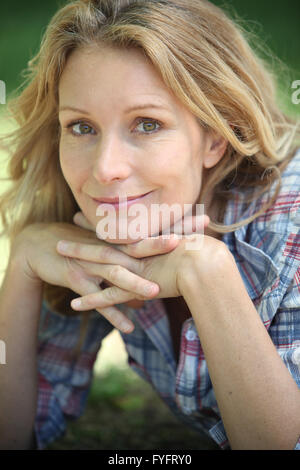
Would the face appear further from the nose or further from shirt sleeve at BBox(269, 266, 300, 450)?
shirt sleeve at BBox(269, 266, 300, 450)

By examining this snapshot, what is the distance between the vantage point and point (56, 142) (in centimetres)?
244

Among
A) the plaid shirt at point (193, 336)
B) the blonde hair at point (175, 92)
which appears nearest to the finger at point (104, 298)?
the plaid shirt at point (193, 336)

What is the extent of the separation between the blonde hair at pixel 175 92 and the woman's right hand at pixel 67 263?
23 centimetres

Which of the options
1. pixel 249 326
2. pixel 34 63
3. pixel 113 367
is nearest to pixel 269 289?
pixel 249 326

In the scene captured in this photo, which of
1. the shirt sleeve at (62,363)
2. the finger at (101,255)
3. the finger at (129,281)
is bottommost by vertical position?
the shirt sleeve at (62,363)

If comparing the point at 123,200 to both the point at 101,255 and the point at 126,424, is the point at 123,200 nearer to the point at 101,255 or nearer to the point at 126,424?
the point at 101,255

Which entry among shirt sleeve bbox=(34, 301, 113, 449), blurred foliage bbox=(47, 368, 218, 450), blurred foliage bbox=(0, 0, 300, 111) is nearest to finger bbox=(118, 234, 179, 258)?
shirt sleeve bbox=(34, 301, 113, 449)

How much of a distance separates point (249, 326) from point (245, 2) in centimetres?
493

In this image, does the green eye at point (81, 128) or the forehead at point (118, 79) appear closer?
the forehead at point (118, 79)

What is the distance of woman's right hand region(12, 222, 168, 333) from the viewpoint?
6.56 ft

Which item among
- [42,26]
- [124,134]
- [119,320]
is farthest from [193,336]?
[42,26]

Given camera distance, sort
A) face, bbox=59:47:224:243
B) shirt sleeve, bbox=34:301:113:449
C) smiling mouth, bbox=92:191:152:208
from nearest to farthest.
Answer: face, bbox=59:47:224:243 < smiling mouth, bbox=92:191:152:208 < shirt sleeve, bbox=34:301:113:449

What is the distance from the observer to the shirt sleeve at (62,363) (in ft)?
8.53

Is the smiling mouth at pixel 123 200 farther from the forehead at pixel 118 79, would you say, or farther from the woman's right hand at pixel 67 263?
the forehead at pixel 118 79
